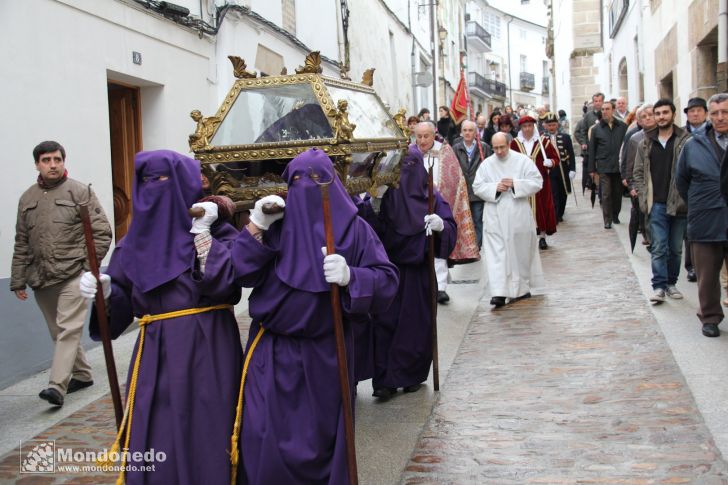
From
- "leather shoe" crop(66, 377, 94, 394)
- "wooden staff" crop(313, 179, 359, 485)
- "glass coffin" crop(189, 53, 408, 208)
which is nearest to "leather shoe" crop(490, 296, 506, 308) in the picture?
"glass coffin" crop(189, 53, 408, 208)

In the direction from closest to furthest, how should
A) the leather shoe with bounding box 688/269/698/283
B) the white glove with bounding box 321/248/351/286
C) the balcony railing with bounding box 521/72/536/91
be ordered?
the white glove with bounding box 321/248/351/286 → the leather shoe with bounding box 688/269/698/283 → the balcony railing with bounding box 521/72/536/91

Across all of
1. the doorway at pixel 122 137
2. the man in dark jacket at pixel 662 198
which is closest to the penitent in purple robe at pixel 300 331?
the man in dark jacket at pixel 662 198

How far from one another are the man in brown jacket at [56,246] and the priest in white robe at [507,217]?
13.7 feet

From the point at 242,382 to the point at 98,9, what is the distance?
589cm

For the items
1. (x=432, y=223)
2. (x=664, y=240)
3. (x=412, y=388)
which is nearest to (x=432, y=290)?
(x=432, y=223)

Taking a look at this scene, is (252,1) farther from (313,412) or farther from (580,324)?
(313,412)

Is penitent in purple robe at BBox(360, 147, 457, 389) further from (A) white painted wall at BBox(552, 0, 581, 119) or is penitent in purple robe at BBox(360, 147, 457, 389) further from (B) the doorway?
(A) white painted wall at BBox(552, 0, 581, 119)

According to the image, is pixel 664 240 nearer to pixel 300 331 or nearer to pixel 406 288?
pixel 406 288

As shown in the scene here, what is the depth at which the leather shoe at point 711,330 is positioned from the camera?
718 centimetres

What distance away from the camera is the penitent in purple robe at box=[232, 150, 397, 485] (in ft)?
12.1

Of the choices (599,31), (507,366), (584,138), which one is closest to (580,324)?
(507,366)

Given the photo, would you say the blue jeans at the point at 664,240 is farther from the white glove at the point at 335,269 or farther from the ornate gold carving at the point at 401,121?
the white glove at the point at 335,269

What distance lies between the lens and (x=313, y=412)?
3.72 metres

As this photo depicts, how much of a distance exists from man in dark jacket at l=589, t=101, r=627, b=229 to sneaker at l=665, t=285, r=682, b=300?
193 inches
